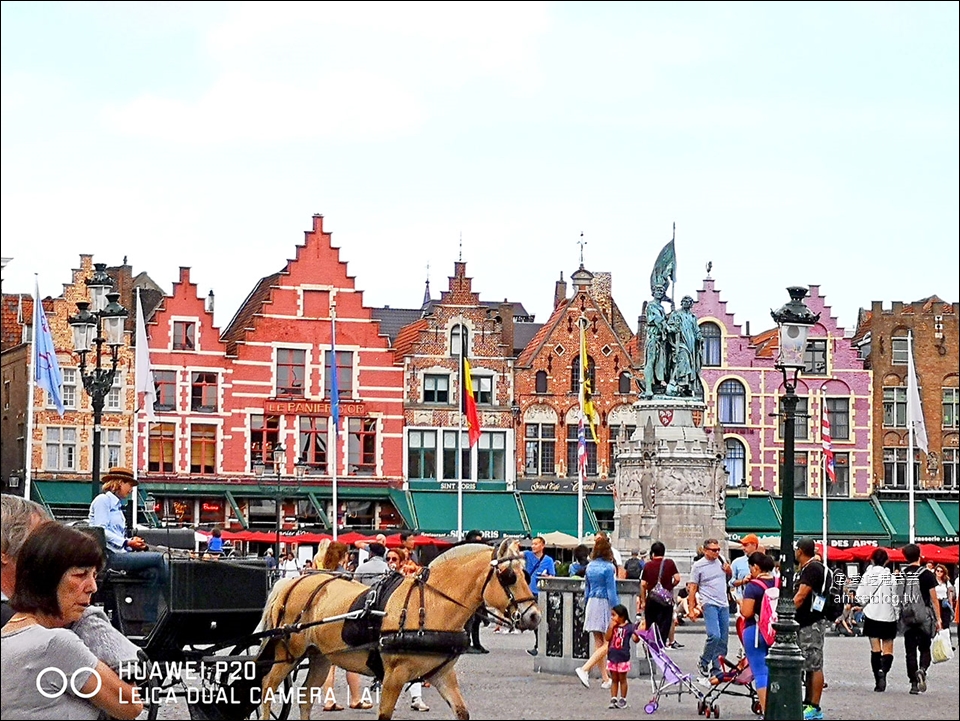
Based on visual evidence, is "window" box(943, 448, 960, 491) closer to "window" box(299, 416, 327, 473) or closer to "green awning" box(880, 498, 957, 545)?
"green awning" box(880, 498, 957, 545)

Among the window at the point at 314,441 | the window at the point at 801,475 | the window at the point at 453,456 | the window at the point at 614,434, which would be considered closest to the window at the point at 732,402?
the window at the point at 801,475

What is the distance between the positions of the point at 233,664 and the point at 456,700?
165 centimetres

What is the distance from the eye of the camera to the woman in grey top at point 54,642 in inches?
205

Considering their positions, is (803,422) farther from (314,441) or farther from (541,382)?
(314,441)

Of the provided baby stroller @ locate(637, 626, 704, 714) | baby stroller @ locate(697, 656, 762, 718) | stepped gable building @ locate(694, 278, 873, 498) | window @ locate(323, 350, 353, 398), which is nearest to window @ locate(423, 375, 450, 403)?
window @ locate(323, 350, 353, 398)

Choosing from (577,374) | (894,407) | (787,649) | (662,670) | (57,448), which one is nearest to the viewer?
(787,649)

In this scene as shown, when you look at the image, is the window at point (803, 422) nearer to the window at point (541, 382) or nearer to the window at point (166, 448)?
the window at point (541, 382)

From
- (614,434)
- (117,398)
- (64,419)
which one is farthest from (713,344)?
(64,419)

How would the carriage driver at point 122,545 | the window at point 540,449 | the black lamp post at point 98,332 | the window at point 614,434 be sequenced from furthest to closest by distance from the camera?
the window at point 614,434 < the window at point 540,449 < the black lamp post at point 98,332 < the carriage driver at point 122,545

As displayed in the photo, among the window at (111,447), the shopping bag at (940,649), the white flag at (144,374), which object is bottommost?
the shopping bag at (940,649)

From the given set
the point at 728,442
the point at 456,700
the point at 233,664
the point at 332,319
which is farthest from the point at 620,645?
the point at 728,442

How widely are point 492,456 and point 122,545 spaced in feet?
144

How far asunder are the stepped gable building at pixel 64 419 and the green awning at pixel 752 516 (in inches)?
718

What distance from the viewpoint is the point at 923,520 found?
56.2 metres
